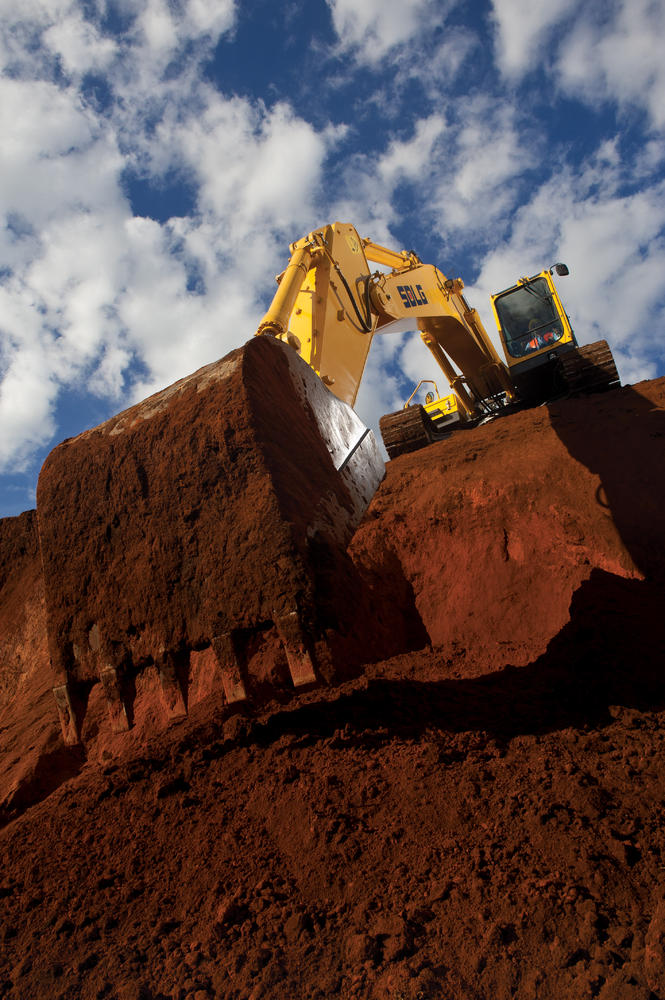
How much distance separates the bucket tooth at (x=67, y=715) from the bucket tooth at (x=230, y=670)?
78 cm

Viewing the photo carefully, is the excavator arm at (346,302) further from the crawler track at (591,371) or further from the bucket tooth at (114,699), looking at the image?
the bucket tooth at (114,699)

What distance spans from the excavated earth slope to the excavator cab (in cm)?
745

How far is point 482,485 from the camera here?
516 centimetres

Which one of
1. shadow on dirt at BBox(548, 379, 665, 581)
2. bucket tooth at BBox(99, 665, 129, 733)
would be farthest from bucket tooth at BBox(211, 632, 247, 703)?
shadow on dirt at BBox(548, 379, 665, 581)

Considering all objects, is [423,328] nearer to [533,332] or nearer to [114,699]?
[533,332]

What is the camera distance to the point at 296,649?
81.2 inches

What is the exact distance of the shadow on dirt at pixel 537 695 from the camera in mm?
2318

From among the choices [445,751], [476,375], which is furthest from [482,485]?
[476,375]

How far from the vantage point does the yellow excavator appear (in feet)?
14.5

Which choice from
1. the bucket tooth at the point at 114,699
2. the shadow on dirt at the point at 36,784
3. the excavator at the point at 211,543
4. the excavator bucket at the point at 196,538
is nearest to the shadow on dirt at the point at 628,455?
the excavator at the point at 211,543

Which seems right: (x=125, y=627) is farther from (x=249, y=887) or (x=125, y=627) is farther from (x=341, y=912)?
(x=341, y=912)

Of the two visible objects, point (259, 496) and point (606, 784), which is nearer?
point (606, 784)

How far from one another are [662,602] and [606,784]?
1.71m

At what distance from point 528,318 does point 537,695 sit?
9.20 metres
